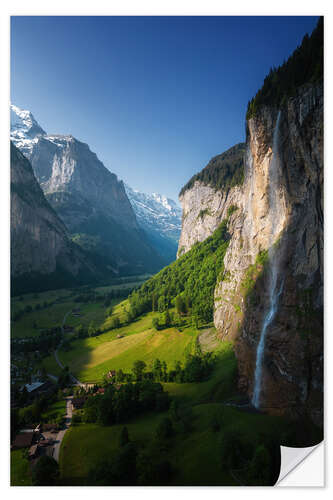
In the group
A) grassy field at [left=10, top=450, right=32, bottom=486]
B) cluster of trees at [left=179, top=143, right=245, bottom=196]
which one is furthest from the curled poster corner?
cluster of trees at [left=179, top=143, right=245, bottom=196]

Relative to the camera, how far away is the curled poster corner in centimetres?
1102

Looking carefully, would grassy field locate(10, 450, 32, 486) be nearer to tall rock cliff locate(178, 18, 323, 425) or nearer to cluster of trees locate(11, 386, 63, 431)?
cluster of trees locate(11, 386, 63, 431)

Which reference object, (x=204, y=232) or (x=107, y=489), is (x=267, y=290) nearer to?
(x=107, y=489)

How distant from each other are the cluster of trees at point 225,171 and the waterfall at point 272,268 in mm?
52989

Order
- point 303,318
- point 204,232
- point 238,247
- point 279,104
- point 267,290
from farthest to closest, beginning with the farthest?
point 204,232 < point 238,247 < point 267,290 < point 279,104 < point 303,318

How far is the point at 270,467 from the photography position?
37.5 ft

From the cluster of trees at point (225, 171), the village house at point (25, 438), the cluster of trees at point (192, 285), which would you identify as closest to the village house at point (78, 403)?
the village house at point (25, 438)

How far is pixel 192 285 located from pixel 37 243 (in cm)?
8920

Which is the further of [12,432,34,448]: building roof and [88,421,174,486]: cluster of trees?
[12,432,34,448]: building roof

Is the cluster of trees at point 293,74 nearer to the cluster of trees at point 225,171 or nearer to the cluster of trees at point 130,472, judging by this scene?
the cluster of trees at point 130,472

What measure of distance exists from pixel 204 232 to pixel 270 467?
83.2m

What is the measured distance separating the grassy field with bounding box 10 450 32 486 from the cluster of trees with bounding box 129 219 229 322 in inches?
1595
